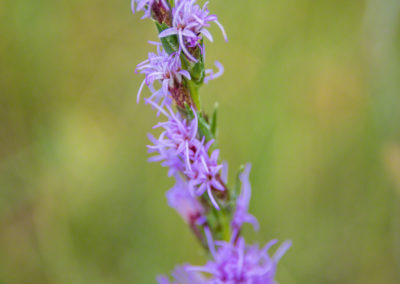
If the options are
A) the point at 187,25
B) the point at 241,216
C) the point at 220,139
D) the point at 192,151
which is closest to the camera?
the point at 187,25

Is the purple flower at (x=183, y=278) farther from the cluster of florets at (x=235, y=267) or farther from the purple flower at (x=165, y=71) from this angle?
the purple flower at (x=165, y=71)

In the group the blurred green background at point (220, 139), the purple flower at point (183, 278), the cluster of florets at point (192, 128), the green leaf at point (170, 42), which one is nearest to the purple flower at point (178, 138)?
the cluster of florets at point (192, 128)

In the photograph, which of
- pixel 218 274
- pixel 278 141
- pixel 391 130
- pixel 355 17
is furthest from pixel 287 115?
pixel 218 274

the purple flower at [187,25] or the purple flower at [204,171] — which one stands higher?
the purple flower at [187,25]

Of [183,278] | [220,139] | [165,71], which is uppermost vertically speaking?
[220,139]

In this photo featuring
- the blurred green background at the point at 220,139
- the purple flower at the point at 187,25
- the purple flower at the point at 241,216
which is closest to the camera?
the purple flower at the point at 187,25

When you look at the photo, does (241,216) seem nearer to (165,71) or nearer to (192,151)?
(192,151)

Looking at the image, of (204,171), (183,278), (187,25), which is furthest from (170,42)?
(183,278)
